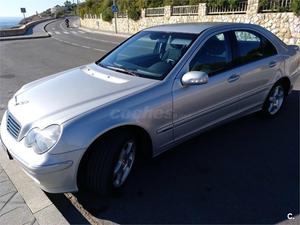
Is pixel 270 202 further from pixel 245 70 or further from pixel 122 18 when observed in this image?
pixel 122 18

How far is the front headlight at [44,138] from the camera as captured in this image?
2.41m

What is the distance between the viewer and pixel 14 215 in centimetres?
264

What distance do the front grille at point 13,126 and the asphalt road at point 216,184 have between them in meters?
0.77

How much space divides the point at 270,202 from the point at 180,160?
1138mm

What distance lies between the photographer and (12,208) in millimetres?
2729

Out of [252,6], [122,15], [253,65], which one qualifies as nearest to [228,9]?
[252,6]

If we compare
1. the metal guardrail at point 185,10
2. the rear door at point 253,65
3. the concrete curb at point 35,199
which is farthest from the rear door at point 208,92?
the metal guardrail at point 185,10

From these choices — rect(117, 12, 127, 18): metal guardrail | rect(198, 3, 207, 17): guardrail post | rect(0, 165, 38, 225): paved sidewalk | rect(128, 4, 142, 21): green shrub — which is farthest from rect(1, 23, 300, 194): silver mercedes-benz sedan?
rect(117, 12, 127, 18): metal guardrail

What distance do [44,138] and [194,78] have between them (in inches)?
61.5

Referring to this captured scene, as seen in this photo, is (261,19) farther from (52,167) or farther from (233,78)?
(52,167)

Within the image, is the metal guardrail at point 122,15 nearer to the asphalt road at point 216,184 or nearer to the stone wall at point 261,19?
the stone wall at point 261,19

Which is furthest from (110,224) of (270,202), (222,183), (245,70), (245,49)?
(245,49)

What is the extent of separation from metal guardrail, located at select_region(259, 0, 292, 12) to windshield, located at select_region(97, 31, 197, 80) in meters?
12.1

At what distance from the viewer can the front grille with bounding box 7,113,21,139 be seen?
2739 millimetres
